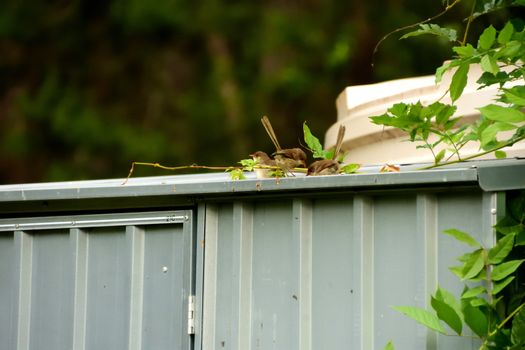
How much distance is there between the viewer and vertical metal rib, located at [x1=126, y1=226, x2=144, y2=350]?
11.7 feet

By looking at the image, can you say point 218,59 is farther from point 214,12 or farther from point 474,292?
point 474,292

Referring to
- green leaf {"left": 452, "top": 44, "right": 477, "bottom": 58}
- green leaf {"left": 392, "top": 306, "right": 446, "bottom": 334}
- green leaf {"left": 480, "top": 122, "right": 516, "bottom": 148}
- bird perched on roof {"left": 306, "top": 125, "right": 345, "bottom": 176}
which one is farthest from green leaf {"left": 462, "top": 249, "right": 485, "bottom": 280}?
bird perched on roof {"left": 306, "top": 125, "right": 345, "bottom": 176}

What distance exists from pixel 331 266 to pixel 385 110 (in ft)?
3.79

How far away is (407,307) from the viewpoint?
2871mm

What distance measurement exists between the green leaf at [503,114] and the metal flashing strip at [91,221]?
1202 millimetres

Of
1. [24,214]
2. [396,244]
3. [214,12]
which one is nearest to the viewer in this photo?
[396,244]

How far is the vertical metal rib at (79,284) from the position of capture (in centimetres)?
366

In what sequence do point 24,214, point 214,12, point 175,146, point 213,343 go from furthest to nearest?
point 214,12 < point 175,146 < point 24,214 < point 213,343

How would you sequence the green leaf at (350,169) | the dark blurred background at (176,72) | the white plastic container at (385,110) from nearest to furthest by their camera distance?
the green leaf at (350,169), the white plastic container at (385,110), the dark blurred background at (176,72)

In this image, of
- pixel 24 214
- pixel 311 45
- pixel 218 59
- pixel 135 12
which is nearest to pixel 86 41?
pixel 135 12

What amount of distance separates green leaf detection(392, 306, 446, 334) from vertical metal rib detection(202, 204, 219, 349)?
0.80 metres

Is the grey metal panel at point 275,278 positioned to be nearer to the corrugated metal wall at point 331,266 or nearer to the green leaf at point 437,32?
the corrugated metal wall at point 331,266

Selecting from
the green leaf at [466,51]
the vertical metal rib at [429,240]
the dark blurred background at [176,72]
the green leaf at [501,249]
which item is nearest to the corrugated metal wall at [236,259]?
the vertical metal rib at [429,240]

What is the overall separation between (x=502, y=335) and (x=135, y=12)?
997cm
